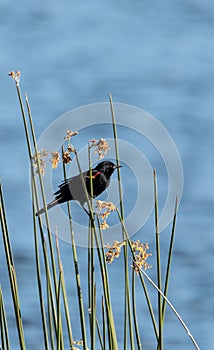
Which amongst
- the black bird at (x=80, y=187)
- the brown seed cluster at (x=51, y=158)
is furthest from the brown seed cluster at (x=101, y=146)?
the black bird at (x=80, y=187)

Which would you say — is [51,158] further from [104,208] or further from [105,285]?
[105,285]

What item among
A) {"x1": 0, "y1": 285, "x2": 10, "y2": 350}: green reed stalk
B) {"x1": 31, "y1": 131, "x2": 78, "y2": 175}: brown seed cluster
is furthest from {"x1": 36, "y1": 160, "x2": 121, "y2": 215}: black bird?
{"x1": 0, "y1": 285, "x2": 10, "y2": 350}: green reed stalk

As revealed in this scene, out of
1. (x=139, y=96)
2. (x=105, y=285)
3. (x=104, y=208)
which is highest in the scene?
(x=139, y=96)

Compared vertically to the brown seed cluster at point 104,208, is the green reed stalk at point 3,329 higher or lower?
lower

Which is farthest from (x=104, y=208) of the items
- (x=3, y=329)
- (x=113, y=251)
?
(x=3, y=329)

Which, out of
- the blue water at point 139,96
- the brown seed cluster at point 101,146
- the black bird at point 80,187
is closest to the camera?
the brown seed cluster at point 101,146

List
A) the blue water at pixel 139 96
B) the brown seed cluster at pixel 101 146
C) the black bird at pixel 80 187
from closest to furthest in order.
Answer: the brown seed cluster at pixel 101 146, the black bird at pixel 80 187, the blue water at pixel 139 96

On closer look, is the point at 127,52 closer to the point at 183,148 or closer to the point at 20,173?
the point at 183,148

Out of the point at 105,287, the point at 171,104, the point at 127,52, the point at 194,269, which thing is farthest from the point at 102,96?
the point at 105,287

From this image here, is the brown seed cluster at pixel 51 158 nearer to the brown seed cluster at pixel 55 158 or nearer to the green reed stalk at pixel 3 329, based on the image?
the brown seed cluster at pixel 55 158

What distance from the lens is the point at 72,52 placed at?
7.52m

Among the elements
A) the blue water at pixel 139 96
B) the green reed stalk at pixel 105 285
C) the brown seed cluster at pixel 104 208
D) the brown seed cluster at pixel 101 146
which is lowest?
the green reed stalk at pixel 105 285

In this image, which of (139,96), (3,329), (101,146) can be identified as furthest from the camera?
(139,96)

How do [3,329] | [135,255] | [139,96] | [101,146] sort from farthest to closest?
[139,96]
[3,329]
[135,255]
[101,146]
